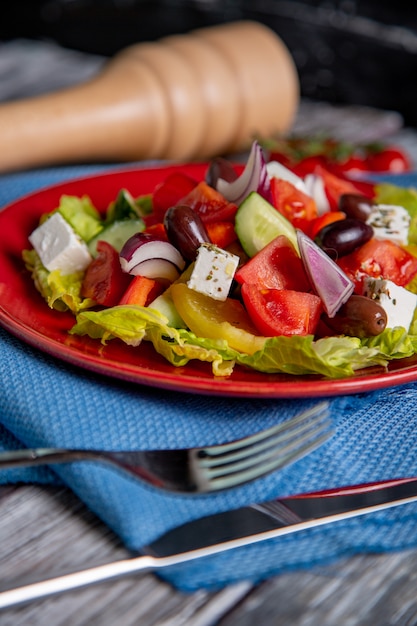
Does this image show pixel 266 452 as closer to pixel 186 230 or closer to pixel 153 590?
pixel 153 590

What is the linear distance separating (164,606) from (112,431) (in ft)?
1.28

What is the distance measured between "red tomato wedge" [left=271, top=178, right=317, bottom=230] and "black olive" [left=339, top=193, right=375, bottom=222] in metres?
0.10

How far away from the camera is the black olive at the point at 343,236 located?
2.02 metres

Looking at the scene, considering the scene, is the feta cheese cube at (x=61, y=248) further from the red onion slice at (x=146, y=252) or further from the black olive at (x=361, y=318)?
the black olive at (x=361, y=318)

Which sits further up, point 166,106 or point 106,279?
point 106,279

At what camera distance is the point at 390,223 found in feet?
7.30

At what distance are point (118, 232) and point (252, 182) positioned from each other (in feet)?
1.18

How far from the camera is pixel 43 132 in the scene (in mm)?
3164

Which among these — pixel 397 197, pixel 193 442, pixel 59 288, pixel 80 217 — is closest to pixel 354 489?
pixel 193 442

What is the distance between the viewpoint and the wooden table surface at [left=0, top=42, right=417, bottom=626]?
1320 mm

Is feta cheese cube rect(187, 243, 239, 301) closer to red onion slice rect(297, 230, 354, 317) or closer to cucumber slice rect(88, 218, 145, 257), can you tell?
red onion slice rect(297, 230, 354, 317)

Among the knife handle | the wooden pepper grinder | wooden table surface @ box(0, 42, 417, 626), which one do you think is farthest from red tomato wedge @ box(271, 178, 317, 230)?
the wooden pepper grinder

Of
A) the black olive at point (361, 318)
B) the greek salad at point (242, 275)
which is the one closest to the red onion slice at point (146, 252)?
the greek salad at point (242, 275)

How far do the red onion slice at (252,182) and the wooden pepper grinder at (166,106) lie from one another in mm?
1208
